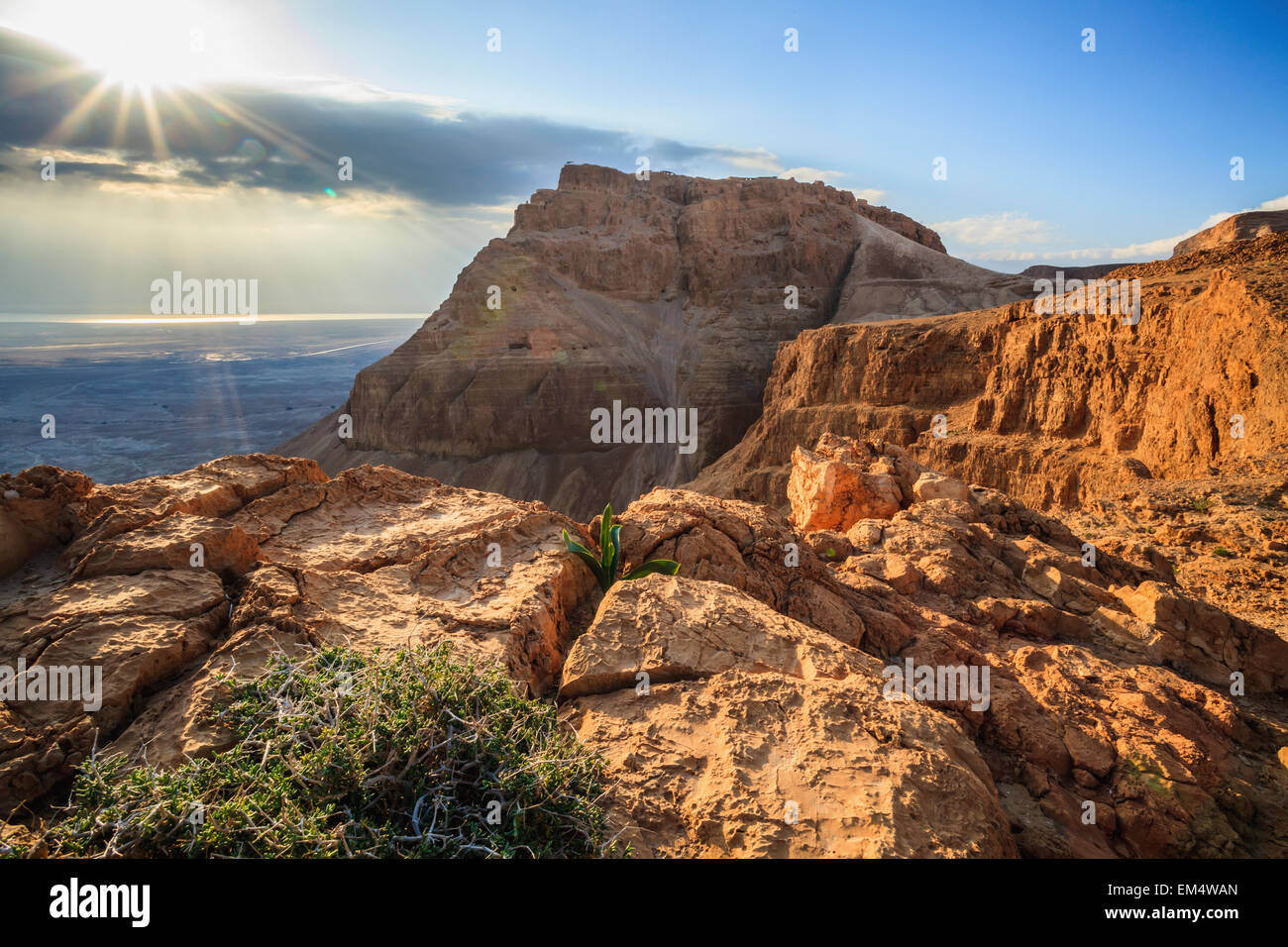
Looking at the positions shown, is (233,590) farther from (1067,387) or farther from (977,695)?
(1067,387)

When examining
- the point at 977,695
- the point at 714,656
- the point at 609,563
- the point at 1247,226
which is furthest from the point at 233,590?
the point at 1247,226

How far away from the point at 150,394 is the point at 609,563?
2933 inches

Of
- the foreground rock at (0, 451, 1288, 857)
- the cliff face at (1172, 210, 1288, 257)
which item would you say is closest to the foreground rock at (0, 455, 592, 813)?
the foreground rock at (0, 451, 1288, 857)

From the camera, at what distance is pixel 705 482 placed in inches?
1297

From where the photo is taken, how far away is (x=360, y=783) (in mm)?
2088

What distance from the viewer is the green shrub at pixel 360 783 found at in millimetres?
1860

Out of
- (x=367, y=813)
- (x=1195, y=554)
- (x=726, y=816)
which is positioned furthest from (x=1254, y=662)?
(x=367, y=813)

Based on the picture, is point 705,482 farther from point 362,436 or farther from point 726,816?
point 726,816

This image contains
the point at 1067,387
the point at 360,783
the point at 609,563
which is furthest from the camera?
the point at 1067,387

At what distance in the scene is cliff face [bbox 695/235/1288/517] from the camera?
1332 cm

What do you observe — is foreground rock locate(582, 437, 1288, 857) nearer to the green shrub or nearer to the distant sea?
the green shrub

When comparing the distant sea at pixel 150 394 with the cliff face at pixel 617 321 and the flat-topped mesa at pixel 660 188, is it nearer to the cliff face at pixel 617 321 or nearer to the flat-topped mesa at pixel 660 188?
the cliff face at pixel 617 321

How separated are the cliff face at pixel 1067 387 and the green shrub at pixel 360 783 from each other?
15.6 meters

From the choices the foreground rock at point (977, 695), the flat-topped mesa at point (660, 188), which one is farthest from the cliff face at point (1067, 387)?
the flat-topped mesa at point (660, 188)
